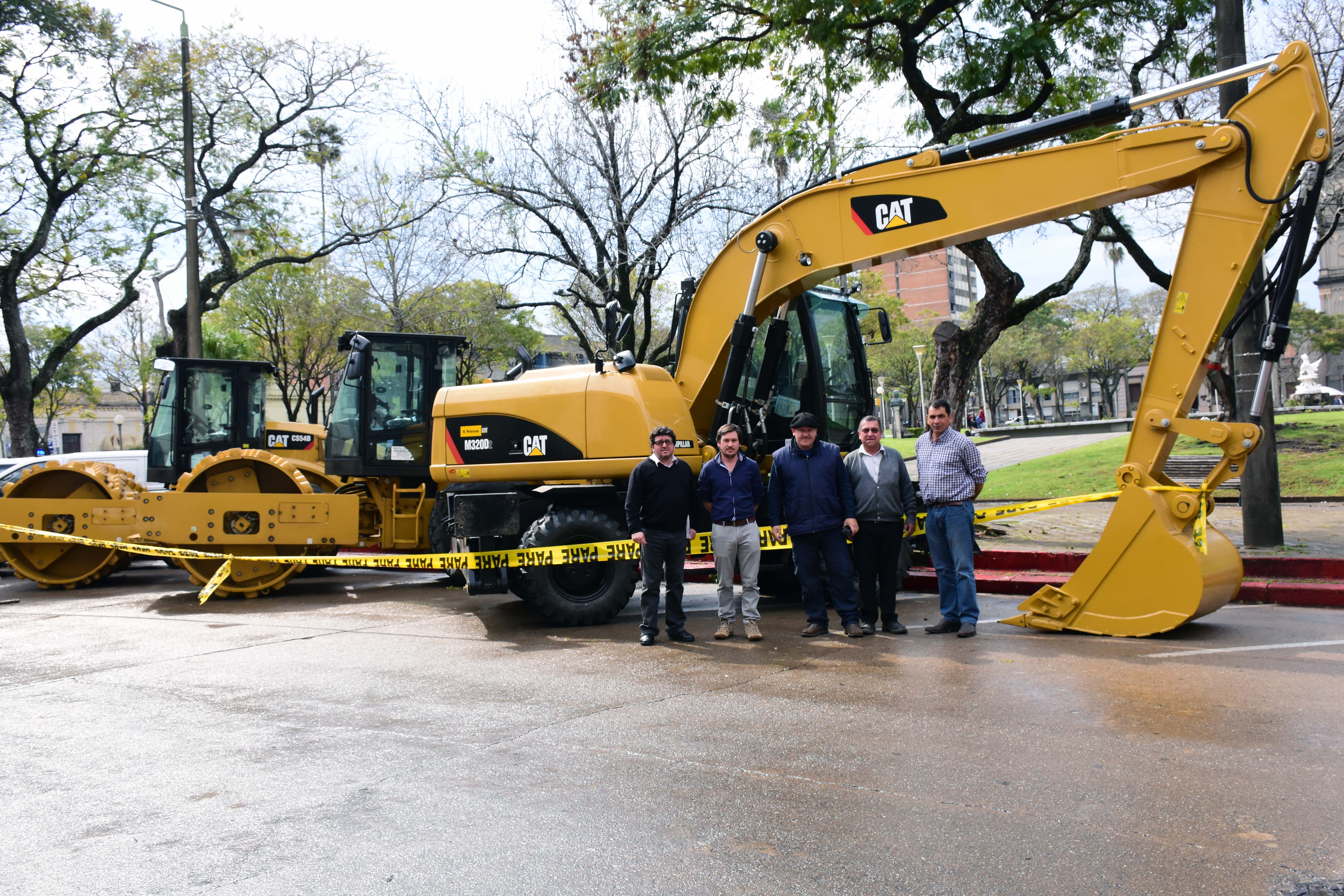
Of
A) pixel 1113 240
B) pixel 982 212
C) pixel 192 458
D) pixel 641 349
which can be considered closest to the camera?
pixel 982 212

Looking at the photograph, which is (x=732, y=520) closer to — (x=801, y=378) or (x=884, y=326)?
(x=801, y=378)

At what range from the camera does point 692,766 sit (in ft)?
15.0

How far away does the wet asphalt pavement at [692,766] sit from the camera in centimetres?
346

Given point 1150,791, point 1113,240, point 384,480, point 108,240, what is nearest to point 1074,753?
point 1150,791

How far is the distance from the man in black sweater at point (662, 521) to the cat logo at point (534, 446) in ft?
Answer: 4.24

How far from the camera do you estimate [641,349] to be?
2164 centimetres

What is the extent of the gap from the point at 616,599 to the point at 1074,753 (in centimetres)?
475

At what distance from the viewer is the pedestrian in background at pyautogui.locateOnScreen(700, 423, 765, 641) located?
7.78m

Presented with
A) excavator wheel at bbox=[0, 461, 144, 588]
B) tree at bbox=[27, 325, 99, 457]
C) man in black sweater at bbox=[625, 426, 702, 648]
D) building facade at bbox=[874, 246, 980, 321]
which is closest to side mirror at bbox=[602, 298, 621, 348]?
man in black sweater at bbox=[625, 426, 702, 648]

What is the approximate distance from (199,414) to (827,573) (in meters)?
10.7

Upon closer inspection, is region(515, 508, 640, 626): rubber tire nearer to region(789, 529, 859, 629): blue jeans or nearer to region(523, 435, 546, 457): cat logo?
region(523, 435, 546, 457): cat logo

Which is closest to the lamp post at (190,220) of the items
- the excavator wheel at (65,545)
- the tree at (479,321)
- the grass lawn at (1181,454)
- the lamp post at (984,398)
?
the excavator wheel at (65,545)

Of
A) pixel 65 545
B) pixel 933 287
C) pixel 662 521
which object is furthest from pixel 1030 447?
pixel 933 287

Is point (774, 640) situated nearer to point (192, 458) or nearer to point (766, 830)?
point (766, 830)
